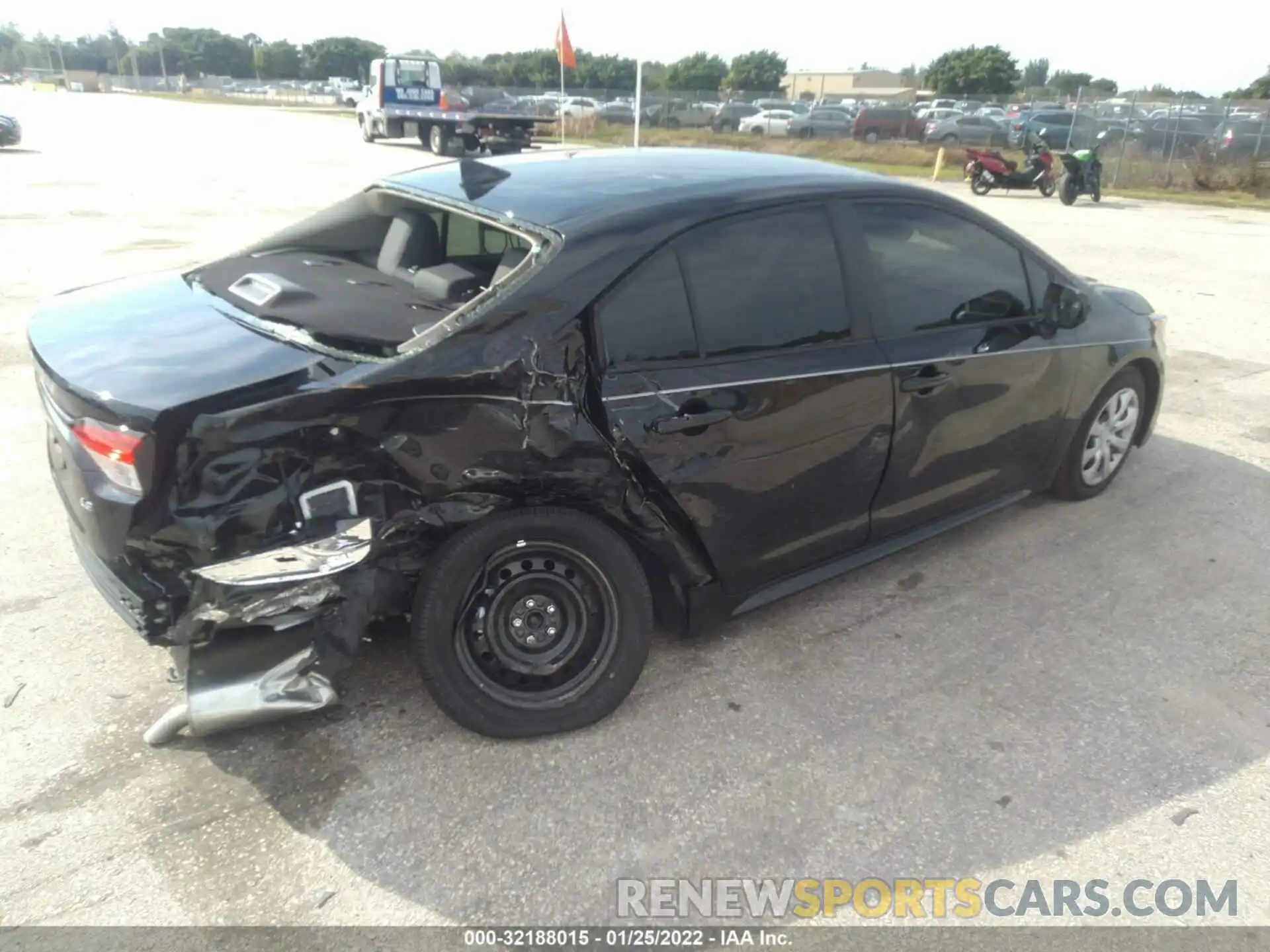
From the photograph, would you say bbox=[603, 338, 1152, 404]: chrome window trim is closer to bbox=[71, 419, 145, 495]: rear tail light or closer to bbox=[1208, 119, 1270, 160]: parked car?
bbox=[71, 419, 145, 495]: rear tail light

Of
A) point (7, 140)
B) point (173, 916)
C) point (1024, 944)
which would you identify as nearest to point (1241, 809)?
point (1024, 944)

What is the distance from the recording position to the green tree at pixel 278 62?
109m

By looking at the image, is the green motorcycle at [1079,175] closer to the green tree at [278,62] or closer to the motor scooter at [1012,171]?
the motor scooter at [1012,171]

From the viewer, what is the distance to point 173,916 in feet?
7.45

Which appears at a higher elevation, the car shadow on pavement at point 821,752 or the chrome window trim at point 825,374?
the chrome window trim at point 825,374

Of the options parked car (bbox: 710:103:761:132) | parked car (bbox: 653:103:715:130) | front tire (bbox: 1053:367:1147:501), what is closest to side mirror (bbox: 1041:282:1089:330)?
front tire (bbox: 1053:367:1147:501)

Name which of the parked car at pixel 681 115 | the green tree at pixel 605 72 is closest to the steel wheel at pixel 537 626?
the parked car at pixel 681 115

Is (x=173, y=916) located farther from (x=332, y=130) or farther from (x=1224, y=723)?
(x=332, y=130)

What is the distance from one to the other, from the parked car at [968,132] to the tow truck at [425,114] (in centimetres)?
1449

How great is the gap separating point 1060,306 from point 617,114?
38444 mm

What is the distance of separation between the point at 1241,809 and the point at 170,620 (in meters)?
3.15

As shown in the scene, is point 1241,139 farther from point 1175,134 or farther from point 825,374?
point 825,374

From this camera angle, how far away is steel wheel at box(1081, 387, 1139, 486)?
4.55 m

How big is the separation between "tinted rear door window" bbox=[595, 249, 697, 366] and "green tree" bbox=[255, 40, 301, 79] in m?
124
